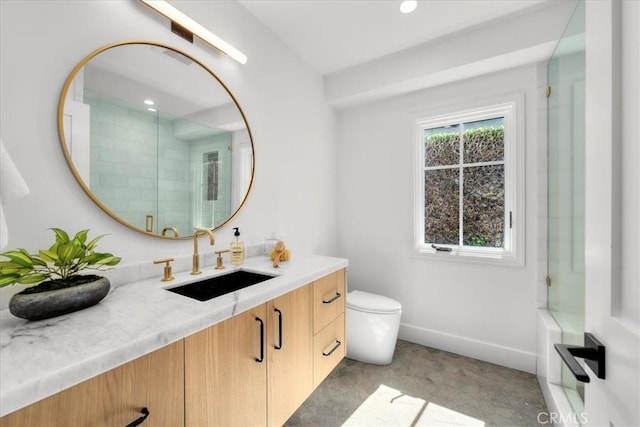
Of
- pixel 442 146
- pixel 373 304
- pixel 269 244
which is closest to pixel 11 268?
pixel 269 244

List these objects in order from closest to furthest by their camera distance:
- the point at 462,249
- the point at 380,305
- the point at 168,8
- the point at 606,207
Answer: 1. the point at 606,207
2. the point at 168,8
3. the point at 380,305
4. the point at 462,249

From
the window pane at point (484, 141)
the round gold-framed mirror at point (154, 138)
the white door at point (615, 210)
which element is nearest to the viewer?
the white door at point (615, 210)

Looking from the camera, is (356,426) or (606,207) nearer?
(606,207)

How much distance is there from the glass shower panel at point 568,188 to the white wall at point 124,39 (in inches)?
69.1

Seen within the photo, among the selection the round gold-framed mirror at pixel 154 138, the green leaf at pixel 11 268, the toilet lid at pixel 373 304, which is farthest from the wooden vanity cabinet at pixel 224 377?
the round gold-framed mirror at pixel 154 138

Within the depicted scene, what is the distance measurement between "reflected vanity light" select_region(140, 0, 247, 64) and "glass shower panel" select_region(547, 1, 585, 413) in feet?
5.97

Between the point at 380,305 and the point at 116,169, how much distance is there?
6.19 feet

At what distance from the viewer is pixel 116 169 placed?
1110mm

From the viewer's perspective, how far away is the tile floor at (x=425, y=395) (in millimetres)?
1514

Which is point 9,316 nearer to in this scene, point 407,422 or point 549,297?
point 407,422

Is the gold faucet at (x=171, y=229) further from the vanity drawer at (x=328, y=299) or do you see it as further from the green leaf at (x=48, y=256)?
the vanity drawer at (x=328, y=299)

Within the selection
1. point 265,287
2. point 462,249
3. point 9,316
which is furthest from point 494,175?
point 9,316

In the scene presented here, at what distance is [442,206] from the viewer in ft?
7.65

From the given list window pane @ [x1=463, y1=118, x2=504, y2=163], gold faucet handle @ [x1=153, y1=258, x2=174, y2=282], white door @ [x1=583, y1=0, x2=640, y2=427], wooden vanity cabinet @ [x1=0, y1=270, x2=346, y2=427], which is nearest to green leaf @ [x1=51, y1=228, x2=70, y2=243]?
gold faucet handle @ [x1=153, y1=258, x2=174, y2=282]
